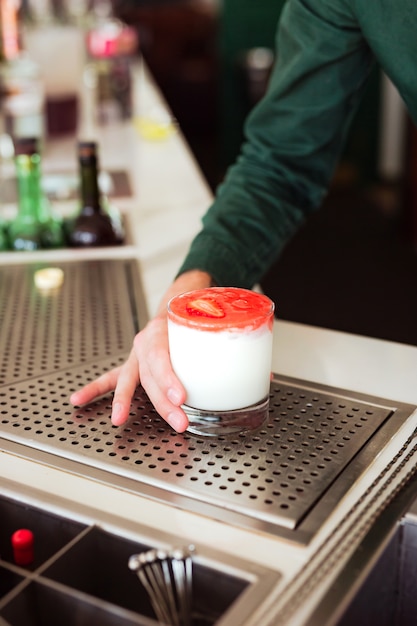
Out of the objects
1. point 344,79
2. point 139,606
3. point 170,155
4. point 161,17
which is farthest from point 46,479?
point 161,17

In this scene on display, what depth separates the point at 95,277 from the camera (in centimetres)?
168

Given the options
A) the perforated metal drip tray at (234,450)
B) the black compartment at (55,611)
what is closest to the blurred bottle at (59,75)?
the perforated metal drip tray at (234,450)

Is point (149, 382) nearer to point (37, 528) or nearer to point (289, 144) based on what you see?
point (37, 528)

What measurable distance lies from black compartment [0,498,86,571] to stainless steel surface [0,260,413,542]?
77 millimetres

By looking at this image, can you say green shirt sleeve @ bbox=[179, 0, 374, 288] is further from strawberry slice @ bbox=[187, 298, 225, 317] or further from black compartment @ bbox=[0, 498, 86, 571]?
black compartment @ bbox=[0, 498, 86, 571]

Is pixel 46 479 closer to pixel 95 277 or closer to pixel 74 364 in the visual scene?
pixel 74 364

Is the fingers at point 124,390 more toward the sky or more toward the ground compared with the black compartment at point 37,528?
more toward the sky

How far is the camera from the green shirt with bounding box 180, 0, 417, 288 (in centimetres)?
135

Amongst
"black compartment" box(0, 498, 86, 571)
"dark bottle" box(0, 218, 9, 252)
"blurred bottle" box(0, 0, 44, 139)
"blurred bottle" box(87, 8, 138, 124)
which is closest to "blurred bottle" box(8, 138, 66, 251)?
"dark bottle" box(0, 218, 9, 252)

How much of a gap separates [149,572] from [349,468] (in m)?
0.28

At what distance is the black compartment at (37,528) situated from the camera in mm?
922

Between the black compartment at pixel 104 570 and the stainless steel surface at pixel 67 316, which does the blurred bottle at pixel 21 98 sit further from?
the black compartment at pixel 104 570

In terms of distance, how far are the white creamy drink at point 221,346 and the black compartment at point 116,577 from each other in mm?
237

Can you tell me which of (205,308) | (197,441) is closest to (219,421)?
(197,441)
